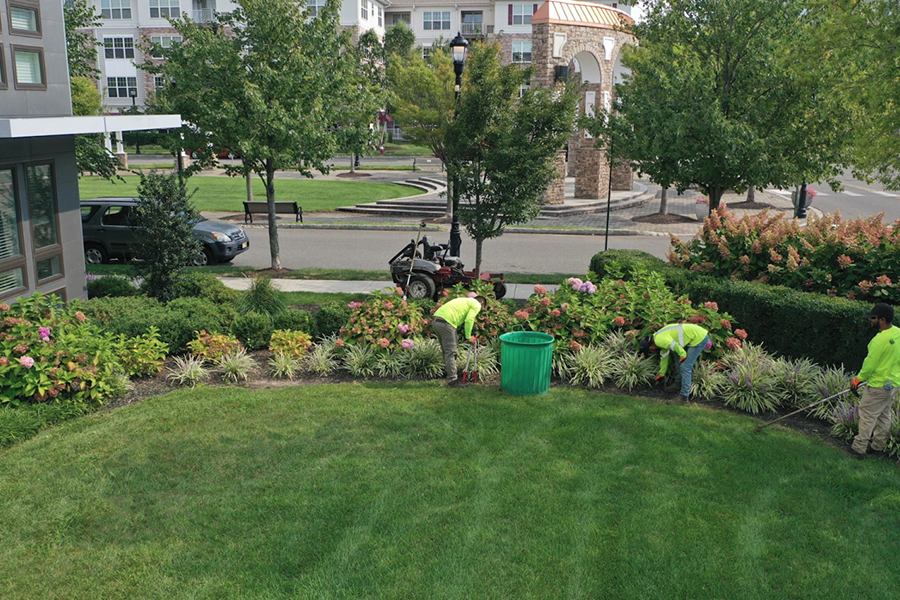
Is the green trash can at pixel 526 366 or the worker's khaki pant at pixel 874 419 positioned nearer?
the worker's khaki pant at pixel 874 419

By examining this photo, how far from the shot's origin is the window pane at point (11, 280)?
1134 cm

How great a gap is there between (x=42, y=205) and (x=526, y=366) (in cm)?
785

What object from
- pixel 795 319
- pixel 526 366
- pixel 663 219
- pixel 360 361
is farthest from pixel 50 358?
pixel 663 219

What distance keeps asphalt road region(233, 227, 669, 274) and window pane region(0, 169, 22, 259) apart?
809 cm

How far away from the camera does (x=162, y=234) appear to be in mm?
12984

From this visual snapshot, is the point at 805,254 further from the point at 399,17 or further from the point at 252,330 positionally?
the point at 399,17

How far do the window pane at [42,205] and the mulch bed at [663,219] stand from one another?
66.6 ft

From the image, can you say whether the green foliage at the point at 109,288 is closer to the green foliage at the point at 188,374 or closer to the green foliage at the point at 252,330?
the green foliage at the point at 252,330

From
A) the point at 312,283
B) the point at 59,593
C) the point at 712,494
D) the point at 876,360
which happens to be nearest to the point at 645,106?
Answer: the point at 312,283

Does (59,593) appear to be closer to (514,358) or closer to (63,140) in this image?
(514,358)

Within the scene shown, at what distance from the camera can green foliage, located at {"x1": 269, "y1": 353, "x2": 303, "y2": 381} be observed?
424 inches

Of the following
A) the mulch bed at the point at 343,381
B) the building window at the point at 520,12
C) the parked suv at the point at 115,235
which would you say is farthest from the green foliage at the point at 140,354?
the building window at the point at 520,12

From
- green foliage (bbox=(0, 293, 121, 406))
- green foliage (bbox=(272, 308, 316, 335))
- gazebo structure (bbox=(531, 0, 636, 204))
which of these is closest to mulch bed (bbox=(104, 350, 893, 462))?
green foliage (bbox=(0, 293, 121, 406))

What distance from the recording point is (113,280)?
14.1 m
